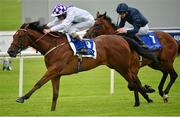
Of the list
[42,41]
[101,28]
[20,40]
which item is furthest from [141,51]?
[20,40]

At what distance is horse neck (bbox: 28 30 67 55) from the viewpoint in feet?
43.0

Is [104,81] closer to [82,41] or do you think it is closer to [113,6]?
[82,41]

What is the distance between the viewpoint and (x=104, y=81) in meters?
20.4

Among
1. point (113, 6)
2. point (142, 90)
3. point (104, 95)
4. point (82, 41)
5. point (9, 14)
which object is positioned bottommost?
point (9, 14)

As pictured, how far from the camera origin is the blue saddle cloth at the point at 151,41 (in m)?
15.0

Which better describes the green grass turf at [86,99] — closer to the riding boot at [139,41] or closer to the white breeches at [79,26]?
the riding boot at [139,41]

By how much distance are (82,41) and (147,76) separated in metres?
8.59

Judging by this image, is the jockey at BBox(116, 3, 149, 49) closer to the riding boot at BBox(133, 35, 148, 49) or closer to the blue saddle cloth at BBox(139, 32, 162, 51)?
the riding boot at BBox(133, 35, 148, 49)

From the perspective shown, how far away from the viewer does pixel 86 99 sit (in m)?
15.1

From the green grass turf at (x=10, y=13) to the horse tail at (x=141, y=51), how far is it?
36.5 m

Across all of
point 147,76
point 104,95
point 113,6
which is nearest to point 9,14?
point 113,6

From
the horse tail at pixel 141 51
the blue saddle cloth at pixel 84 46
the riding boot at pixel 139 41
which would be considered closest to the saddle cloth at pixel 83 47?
the blue saddle cloth at pixel 84 46

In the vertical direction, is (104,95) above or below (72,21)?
below

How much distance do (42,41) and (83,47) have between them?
0.71 meters
